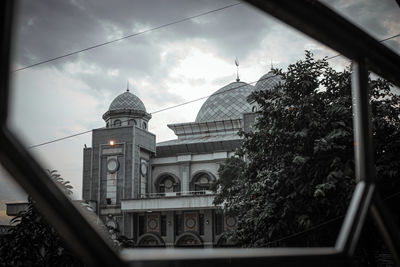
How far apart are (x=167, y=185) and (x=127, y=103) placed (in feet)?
21.1

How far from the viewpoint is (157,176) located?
2642 centimetres

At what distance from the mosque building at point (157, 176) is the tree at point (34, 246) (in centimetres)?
1648

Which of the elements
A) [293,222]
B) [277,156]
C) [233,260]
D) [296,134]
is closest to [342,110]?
[296,134]

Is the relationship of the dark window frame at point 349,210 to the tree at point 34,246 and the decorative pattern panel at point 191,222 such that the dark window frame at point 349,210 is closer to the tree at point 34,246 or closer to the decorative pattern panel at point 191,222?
the tree at point 34,246

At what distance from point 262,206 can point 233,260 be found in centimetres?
750

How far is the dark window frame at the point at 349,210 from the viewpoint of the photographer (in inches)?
26.9

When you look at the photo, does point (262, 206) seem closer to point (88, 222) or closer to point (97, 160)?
point (88, 222)

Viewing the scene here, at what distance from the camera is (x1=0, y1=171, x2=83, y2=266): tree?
3.99m

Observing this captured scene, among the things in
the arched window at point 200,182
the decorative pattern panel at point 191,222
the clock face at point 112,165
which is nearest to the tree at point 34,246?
the decorative pattern panel at point 191,222

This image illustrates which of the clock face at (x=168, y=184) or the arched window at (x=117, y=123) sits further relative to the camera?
the arched window at (x=117, y=123)

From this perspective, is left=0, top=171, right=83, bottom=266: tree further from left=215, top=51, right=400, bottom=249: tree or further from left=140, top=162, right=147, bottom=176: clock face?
left=140, top=162, right=147, bottom=176: clock face

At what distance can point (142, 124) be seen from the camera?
28906mm

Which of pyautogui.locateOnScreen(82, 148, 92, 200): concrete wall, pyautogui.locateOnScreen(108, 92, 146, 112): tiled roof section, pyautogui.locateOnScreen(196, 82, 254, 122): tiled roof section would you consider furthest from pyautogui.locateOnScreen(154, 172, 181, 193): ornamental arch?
pyautogui.locateOnScreen(196, 82, 254, 122): tiled roof section

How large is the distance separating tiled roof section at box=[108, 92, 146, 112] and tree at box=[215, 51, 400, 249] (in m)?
20.7
